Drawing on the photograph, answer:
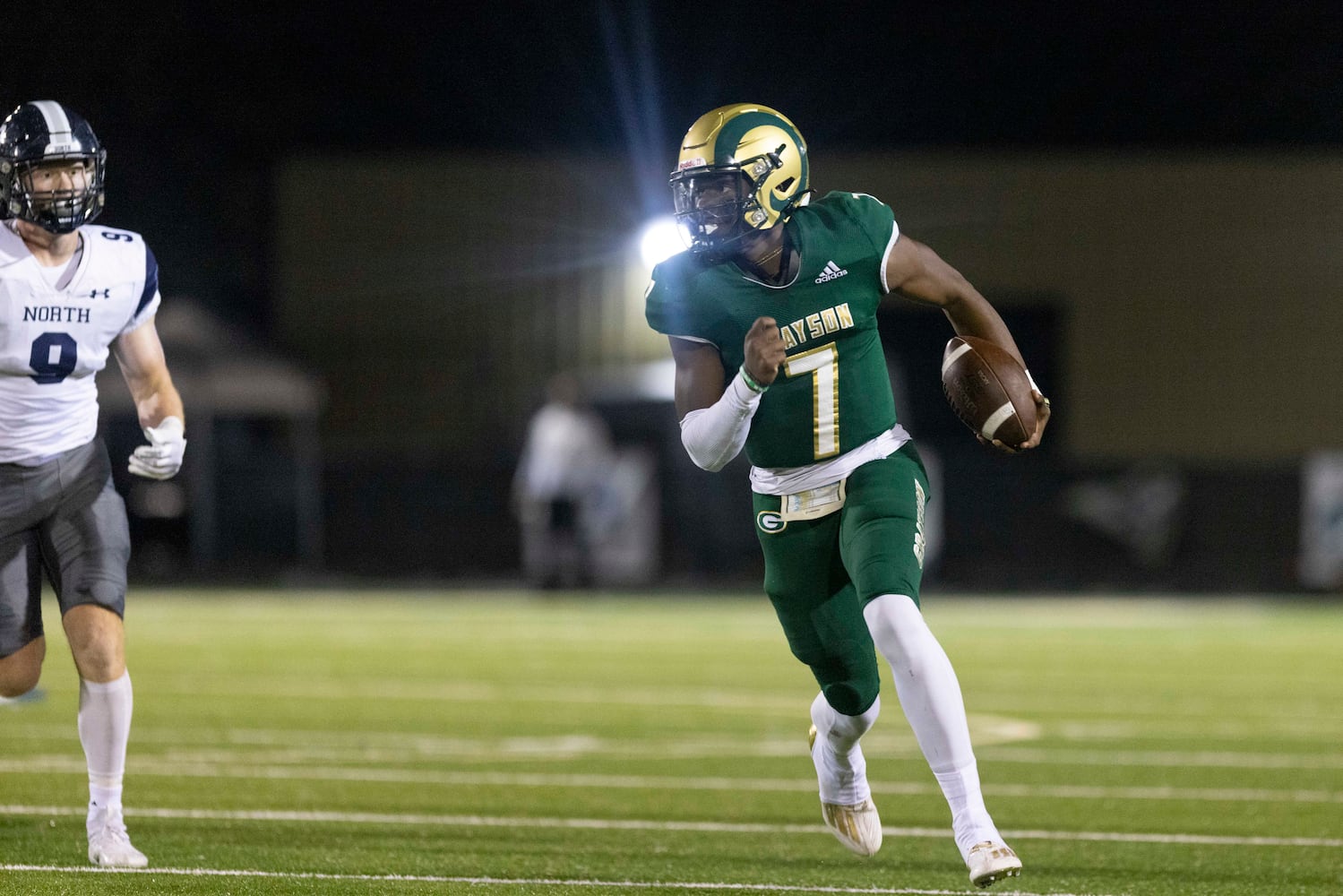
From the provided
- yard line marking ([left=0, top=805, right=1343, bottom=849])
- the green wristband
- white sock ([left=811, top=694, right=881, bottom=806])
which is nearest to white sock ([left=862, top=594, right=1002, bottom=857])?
the green wristband

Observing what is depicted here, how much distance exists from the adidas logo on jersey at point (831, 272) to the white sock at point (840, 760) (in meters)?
1.09

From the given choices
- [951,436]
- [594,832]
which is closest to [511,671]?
[594,832]

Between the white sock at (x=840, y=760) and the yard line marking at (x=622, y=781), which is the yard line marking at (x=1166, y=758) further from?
→ the white sock at (x=840, y=760)

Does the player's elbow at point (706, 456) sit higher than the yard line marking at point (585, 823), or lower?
higher

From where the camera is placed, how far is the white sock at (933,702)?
165 inches

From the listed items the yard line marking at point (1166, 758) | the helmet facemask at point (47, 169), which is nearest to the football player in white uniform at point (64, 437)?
the helmet facemask at point (47, 169)

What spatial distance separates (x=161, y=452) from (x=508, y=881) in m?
1.39

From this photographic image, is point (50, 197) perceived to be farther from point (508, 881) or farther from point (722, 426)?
point (508, 881)

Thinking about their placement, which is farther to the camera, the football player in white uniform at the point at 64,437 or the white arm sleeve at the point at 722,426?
the football player in white uniform at the point at 64,437

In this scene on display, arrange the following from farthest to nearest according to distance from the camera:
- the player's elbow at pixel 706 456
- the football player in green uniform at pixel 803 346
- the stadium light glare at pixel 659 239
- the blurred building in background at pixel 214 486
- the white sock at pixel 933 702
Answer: the stadium light glare at pixel 659 239 < the blurred building in background at pixel 214 486 < the football player in green uniform at pixel 803 346 < the player's elbow at pixel 706 456 < the white sock at pixel 933 702

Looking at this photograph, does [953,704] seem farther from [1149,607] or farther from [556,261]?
[556,261]

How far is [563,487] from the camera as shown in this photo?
53.6 feet

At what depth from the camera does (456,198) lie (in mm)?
23250

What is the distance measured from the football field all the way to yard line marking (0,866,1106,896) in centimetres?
1
